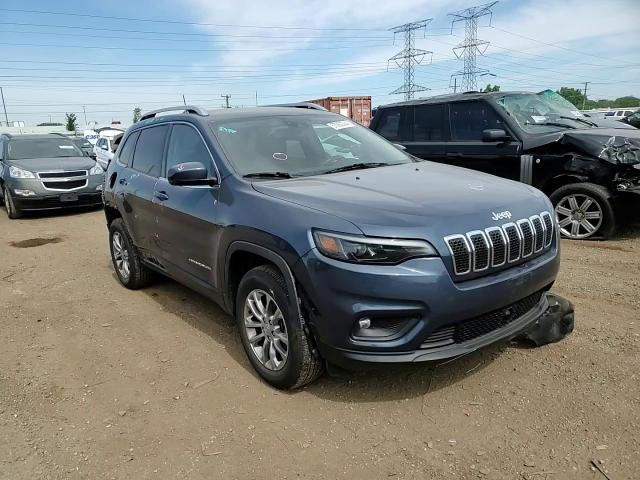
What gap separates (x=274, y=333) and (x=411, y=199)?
1179 mm

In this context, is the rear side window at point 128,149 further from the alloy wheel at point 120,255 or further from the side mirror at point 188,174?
the side mirror at point 188,174

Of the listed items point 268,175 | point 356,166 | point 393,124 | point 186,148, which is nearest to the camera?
point 268,175

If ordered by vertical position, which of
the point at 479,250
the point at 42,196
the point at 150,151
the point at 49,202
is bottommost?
the point at 49,202

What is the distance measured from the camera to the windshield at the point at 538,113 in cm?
687

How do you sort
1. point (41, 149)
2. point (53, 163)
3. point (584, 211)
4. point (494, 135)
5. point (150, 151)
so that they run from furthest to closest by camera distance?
1. point (41, 149)
2. point (53, 163)
3. point (494, 135)
4. point (584, 211)
5. point (150, 151)

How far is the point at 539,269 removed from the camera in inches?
119

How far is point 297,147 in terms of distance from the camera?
12.8 feet

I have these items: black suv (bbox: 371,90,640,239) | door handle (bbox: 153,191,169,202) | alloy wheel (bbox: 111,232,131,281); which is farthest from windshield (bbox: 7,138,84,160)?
door handle (bbox: 153,191,169,202)

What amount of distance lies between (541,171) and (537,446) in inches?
186

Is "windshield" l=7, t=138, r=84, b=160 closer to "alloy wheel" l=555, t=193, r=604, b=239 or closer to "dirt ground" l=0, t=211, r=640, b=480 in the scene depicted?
"dirt ground" l=0, t=211, r=640, b=480

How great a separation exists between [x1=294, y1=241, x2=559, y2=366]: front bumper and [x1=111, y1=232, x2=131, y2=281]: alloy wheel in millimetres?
3244

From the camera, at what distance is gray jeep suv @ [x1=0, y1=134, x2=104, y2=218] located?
10250 mm

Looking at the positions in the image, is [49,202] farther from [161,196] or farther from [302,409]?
[302,409]

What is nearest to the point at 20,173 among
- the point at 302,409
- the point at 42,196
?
the point at 42,196
